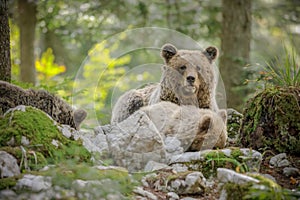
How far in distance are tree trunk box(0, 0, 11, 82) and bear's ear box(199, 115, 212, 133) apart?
2294mm

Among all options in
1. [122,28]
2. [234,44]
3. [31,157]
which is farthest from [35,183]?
[122,28]

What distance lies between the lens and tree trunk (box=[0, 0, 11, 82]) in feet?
15.6

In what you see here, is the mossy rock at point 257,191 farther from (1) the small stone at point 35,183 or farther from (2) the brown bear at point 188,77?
(2) the brown bear at point 188,77

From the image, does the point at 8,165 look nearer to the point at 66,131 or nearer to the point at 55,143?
the point at 55,143

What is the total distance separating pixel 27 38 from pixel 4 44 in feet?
15.9

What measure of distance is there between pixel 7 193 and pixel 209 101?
337 cm

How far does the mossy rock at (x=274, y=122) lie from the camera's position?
414 centimetres

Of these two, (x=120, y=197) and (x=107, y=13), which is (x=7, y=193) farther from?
(x=107, y=13)

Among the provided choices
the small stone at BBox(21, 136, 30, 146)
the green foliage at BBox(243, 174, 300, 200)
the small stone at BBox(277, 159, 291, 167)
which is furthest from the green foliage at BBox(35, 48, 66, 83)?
the green foliage at BBox(243, 174, 300, 200)

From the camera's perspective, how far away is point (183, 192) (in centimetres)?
346

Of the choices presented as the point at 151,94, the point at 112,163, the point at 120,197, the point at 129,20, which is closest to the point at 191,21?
the point at 129,20

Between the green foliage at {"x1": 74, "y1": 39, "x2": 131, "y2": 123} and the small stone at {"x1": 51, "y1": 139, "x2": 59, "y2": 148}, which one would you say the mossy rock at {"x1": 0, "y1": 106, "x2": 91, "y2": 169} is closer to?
the small stone at {"x1": 51, "y1": 139, "x2": 59, "y2": 148}

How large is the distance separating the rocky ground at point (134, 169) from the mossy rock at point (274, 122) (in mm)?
118

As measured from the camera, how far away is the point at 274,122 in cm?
423
